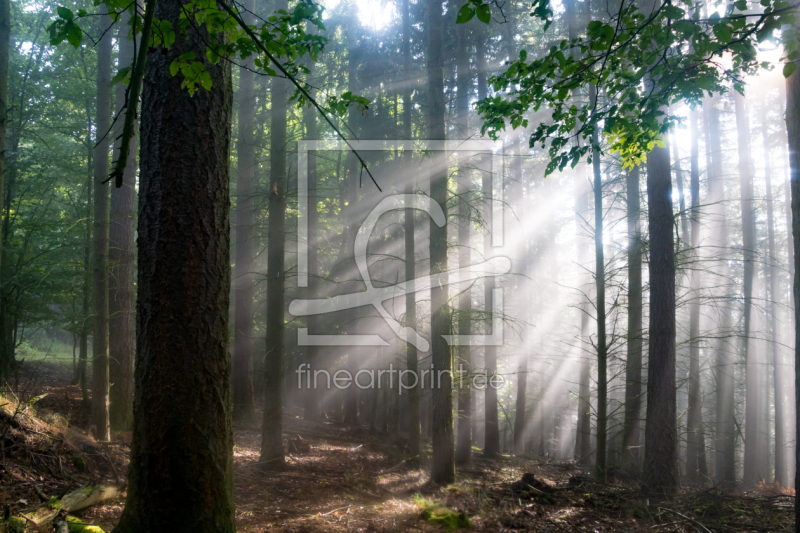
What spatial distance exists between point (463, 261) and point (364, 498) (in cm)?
603

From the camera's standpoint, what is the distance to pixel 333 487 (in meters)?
7.75

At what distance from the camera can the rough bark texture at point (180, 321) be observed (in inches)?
113

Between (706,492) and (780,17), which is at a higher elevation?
(780,17)

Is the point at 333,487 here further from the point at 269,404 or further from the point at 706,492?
the point at 706,492

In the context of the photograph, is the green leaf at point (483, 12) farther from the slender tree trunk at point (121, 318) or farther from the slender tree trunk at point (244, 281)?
the slender tree trunk at point (244, 281)

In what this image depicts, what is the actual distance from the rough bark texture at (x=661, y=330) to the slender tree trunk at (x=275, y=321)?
6.72 m

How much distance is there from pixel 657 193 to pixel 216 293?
8.18m

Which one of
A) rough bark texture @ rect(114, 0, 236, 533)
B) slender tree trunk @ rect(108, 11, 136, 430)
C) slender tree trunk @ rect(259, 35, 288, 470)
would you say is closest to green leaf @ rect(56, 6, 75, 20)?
rough bark texture @ rect(114, 0, 236, 533)

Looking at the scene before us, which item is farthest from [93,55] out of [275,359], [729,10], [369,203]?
[729,10]

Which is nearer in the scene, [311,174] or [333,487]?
[333,487]

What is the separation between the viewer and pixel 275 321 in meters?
8.16

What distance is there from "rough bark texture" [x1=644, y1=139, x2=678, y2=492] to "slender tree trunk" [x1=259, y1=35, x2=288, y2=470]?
672 cm

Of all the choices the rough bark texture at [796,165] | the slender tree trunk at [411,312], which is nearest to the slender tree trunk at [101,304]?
the slender tree trunk at [411,312]

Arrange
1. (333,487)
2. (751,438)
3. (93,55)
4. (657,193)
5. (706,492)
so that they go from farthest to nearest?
(751,438), (93,55), (657,193), (333,487), (706,492)
